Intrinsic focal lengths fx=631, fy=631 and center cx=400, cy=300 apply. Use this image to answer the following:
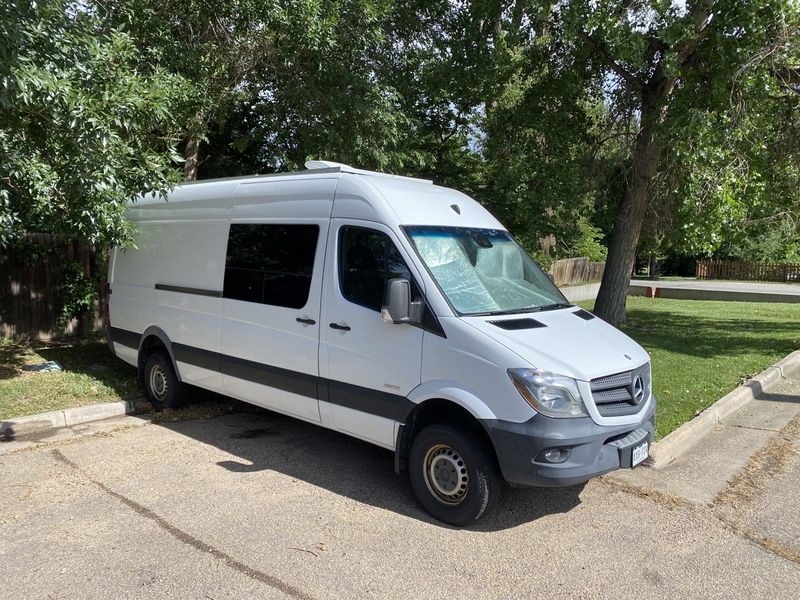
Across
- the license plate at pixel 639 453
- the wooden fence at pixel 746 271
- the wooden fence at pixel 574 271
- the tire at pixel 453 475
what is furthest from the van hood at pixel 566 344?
the wooden fence at pixel 746 271

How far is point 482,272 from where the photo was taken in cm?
514

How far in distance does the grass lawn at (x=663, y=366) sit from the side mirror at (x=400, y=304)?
3189mm

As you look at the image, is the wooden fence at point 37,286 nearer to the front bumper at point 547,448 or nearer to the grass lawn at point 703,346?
the front bumper at point 547,448

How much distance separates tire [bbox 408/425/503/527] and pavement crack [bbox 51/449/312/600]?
4.31 ft

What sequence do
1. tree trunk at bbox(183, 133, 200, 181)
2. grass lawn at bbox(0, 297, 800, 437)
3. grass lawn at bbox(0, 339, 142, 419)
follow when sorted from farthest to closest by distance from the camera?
tree trunk at bbox(183, 133, 200, 181) → grass lawn at bbox(0, 297, 800, 437) → grass lawn at bbox(0, 339, 142, 419)

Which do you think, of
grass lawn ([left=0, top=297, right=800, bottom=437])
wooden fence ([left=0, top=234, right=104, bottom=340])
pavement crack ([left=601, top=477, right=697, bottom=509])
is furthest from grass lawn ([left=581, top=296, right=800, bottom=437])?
wooden fence ([left=0, top=234, right=104, bottom=340])

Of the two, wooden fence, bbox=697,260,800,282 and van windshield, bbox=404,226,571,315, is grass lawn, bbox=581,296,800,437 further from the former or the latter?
wooden fence, bbox=697,260,800,282

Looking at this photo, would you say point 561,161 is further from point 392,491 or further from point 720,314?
point 720,314

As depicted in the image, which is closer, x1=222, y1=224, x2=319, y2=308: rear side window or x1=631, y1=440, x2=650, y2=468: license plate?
x1=631, y1=440, x2=650, y2=468: license plate

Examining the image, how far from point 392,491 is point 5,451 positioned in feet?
12.2

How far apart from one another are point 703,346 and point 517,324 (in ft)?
28.7

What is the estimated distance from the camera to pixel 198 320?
6645mm

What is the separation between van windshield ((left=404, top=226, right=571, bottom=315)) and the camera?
15.7 ft

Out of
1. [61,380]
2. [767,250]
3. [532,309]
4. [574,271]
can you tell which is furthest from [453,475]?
[767,250]
